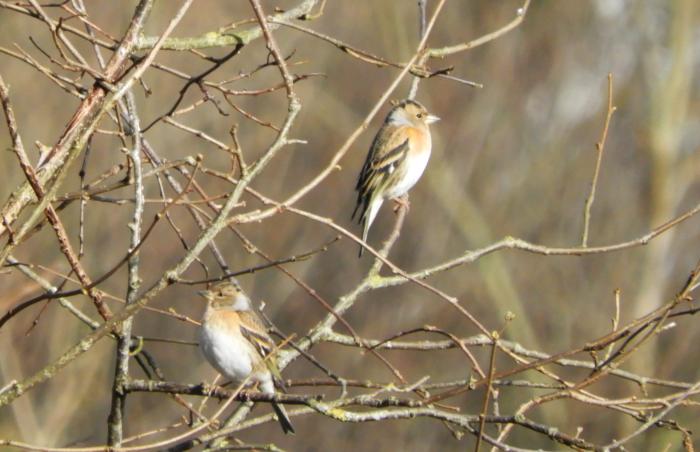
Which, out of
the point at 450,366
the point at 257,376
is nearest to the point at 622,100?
the point at 450,366

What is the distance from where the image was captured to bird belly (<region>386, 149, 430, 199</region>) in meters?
7.84

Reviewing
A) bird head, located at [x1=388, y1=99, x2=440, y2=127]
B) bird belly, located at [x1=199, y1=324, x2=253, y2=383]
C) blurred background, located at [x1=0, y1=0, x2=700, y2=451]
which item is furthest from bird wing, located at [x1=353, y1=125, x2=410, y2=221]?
blurred background, located at [x1=0, y1=0, x2=700, y2=451]

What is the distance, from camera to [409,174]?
7934 mm

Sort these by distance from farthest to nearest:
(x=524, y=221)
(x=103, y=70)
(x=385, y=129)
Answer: (x=524, y=221), (x=385, y=129), (x=103, y=70)

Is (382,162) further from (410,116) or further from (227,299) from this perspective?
(227,299)

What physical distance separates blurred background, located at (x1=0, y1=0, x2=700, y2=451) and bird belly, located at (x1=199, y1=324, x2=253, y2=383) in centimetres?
1084

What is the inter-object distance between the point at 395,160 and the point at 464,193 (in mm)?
13308

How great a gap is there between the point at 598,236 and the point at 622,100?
233 cm

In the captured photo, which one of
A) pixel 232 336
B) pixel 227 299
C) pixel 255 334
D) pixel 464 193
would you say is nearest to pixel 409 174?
pixel 227 299

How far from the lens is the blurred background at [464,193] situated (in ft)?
60.6

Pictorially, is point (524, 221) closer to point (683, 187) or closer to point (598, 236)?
point (598, 236)

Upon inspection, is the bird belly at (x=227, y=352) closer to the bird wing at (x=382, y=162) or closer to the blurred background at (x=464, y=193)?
the bird wing at (x=382, y=162)

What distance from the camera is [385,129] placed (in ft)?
28.0

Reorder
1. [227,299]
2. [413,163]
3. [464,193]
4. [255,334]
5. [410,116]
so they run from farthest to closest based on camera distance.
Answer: [464,193]
[410,116]
[413,163]
[227,299]
[255,334]
